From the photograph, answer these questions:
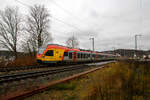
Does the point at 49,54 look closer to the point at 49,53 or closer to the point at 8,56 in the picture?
the point at 49,53

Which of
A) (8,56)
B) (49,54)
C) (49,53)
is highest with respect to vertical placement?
(49,53)

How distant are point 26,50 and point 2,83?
18.1 m

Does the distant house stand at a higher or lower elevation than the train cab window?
lower

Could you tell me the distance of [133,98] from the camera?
2.10 m

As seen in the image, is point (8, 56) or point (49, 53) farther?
point (8, 56)

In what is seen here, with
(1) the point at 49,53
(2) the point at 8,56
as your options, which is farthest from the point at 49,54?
(2) the point at 8,56

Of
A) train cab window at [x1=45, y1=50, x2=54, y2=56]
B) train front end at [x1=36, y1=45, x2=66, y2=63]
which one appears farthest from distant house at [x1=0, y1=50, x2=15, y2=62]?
train cab window at [x1=45, y1=50, x2=54, y2=56]

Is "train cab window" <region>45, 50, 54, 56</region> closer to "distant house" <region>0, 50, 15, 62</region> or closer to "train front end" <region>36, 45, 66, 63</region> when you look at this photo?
"train front end" <region>36, 45, 66, 63</region>

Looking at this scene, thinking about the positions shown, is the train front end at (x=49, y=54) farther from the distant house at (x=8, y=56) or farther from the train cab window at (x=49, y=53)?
the distant house at (x=8, y=56)

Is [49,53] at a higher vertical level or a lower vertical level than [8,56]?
higher

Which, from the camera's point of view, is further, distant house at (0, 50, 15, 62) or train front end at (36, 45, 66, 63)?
distant house at (0, 50, 15, 62)

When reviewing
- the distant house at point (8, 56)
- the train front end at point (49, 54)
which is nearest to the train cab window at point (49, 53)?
the train front end at point (49, 54)

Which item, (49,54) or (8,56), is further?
(8,56)

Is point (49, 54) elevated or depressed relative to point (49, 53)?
depressed
